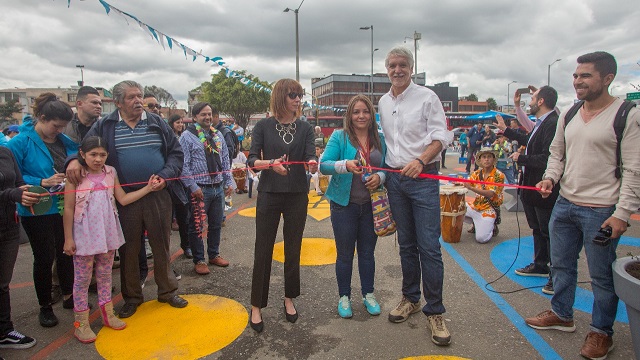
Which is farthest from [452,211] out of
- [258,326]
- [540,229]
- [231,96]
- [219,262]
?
[231,96]

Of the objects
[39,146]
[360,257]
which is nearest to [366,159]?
[360,257]

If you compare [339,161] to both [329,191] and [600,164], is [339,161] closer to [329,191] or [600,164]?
[329,191]

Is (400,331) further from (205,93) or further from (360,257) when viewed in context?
(205,93)

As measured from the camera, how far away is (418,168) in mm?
2854

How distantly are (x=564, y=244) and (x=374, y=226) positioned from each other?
1.47 meters

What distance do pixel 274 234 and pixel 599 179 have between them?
8.11ft

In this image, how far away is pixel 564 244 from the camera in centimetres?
298

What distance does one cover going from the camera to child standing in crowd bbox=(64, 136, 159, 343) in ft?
10.0

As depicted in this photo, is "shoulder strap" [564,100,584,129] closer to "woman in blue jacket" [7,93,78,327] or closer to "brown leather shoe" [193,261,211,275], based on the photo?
"brown leather shoe" [193,261,211,275]

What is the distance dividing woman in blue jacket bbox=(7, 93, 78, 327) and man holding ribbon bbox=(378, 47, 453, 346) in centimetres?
278

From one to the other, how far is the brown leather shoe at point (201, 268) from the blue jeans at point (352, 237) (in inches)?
71.9

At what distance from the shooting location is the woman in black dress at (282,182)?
124 inches

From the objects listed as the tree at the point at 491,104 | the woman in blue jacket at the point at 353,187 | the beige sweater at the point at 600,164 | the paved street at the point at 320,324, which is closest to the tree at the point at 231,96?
the paved street at the point at 320,324

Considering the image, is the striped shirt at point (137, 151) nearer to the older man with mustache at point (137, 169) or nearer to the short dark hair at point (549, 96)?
the older man with mustache at point (137, 169)
